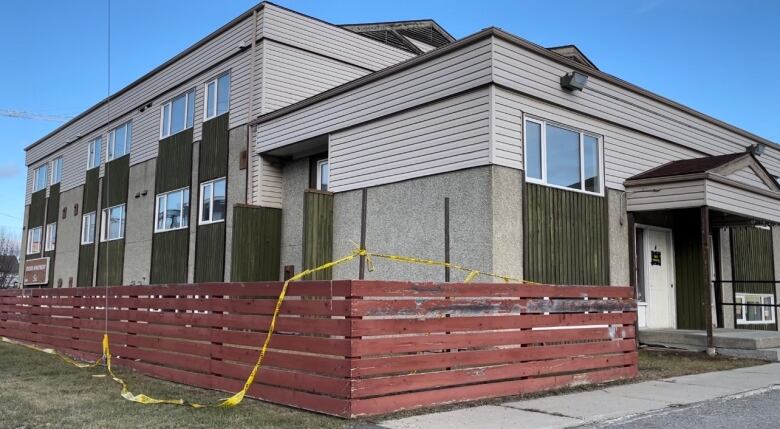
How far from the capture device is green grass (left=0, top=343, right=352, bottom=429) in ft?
22.2

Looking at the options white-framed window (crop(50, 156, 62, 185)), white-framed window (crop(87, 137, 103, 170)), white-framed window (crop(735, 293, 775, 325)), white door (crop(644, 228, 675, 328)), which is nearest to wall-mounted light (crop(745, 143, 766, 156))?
white-framed window (crop(735, 293, 775, 325))

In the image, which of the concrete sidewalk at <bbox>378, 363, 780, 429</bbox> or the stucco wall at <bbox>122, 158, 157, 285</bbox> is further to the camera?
the stucco wall at <bbox>122, 158, 157, 285</bbox>

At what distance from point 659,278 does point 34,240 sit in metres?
28.2

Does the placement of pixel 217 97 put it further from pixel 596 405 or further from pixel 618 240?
pixel 596 405

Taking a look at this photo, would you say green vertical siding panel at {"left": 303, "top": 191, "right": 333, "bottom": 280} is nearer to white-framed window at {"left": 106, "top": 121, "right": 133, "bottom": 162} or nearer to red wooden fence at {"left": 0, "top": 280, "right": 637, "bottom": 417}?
red wooden fence at {"left": 0, "top": 280, "right": 637, "bottom": 417}

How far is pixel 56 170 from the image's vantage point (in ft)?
103

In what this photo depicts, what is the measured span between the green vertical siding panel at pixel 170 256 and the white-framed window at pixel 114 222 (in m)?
3.10

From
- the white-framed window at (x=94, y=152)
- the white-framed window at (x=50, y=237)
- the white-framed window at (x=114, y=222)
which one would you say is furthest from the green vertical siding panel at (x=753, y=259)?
the white-framed window at (x=50, y=237)

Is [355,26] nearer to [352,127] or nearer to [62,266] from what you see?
[352,127]

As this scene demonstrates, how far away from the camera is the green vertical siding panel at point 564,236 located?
470 inches

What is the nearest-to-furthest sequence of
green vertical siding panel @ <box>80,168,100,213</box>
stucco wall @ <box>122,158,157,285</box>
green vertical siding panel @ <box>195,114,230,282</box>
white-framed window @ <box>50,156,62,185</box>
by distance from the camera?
green vertical siding panel @ <box>195,114,230,282</box>
stucco wall @ <box>122,158,157,285</box>
green vertical siding panel @ <box>80,168,100,213</box>
white-framed window @ <box>50,156,62,185</box>

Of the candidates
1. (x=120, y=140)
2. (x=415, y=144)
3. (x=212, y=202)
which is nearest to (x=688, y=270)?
(x=415, y=144)

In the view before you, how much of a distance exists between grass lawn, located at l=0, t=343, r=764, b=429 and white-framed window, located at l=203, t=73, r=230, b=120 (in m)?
9.30

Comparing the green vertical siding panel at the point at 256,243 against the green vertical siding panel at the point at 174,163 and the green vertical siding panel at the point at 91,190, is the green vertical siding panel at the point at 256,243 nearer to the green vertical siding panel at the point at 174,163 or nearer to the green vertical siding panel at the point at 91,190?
the green vertical siding panel at the point at 174,163
